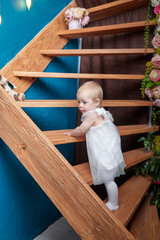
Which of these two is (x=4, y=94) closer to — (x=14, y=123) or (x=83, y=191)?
(x=14, y=123)

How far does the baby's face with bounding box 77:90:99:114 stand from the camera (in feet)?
5.23

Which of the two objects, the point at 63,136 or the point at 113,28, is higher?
the point at 113,28

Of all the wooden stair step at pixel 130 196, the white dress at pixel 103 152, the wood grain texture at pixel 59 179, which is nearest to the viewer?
the wood grain texture at pixel 59 179


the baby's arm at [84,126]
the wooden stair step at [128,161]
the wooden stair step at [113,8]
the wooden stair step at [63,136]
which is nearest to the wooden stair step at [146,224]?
the wooden stair step at [128,161]

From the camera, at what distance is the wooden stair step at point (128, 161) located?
1521mm

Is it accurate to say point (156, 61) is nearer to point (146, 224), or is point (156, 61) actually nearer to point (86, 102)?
point (86, 102)

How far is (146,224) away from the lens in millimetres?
1574

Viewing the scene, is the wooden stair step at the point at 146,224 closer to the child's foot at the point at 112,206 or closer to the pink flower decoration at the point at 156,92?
the child's foot at the point at 112,206

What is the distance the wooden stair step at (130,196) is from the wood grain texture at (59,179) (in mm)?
301

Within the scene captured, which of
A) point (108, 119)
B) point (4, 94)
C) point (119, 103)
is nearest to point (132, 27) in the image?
point (119, 103)

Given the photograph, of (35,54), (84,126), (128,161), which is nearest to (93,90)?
(84,126)

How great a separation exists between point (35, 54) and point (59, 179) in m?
1.24

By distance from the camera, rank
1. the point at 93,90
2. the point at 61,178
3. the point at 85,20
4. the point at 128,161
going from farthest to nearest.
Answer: the point at 85,20 → the point at 128,161 → the point at 93,90 → the point at 61,178

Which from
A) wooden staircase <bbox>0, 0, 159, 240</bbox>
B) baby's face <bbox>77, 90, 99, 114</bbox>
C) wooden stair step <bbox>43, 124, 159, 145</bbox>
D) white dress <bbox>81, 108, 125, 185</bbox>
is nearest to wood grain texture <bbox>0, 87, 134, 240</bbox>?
wooden staircase <bbox>0, 0, 159, 240</bbox>
